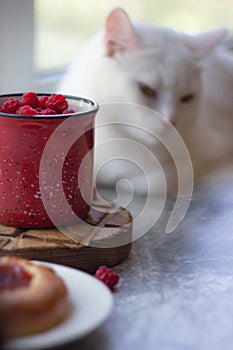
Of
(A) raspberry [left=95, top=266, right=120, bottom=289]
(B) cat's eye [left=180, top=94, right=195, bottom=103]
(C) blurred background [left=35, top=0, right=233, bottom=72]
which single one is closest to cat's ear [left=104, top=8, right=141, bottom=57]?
(B) cat's eye [left=180, top=94, right=195, bottom=103]

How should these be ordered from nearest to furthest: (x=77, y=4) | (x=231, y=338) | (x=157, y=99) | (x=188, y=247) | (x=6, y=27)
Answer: (x=231, y=338)
(x=188, y=247)
(x=157, y=99)
(x=6, y=27)
(x=77, y=4)

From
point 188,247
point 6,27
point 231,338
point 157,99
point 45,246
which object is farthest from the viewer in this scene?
point 6,27

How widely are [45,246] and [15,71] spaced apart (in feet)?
1.92

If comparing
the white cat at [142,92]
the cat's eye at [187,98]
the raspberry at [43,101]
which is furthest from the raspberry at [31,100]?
the cat's eye at [187,98]

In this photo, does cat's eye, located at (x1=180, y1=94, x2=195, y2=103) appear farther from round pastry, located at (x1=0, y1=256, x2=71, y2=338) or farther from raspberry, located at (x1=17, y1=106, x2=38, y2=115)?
round pastry, located at (x1=0, y1=256, x2=71, y2=338)

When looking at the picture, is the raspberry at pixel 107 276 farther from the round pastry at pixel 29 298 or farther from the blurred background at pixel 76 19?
the blurred background at pixel 76 19

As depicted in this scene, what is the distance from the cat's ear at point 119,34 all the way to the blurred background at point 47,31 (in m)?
0.22

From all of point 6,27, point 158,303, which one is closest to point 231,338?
point 158,303

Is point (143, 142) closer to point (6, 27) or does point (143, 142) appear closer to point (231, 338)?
point (6, 27)

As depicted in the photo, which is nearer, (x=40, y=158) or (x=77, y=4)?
(x=40, y=158)

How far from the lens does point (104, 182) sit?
3.84 feet

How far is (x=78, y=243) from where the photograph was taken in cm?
82

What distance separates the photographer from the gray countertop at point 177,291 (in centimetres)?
69

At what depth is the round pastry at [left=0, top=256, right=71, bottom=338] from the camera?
0.60m
